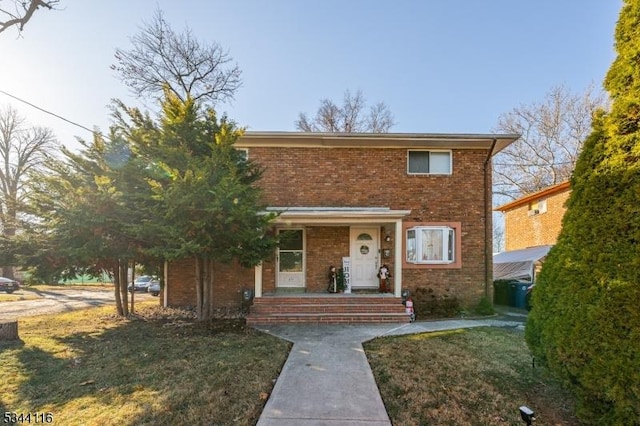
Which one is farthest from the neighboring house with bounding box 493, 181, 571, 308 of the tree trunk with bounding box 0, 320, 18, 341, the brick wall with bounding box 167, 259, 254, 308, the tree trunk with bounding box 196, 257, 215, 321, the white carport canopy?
the tree trunk with bounding box 0, 320, 18, 341

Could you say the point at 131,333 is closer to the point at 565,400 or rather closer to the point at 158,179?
the point at 158,179

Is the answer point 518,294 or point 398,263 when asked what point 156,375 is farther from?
point 518,294

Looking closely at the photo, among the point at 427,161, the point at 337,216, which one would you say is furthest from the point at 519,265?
the point at 337,216

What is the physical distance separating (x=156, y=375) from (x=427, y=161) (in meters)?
9.63

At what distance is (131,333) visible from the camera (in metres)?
7.58

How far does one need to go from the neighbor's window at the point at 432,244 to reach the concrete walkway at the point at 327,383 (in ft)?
10.6

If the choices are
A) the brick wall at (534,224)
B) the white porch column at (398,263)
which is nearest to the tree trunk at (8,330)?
the white porch column at (398,263)

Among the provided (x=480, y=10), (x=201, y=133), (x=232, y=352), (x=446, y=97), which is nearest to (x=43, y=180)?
(x=201, y=133)

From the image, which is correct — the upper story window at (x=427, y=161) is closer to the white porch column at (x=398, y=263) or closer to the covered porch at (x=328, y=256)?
the covered porch at (x=328, y=256)

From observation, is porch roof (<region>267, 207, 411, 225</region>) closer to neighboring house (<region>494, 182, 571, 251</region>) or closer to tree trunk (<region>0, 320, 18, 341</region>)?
tree trunk (<region>0, 320, 18, 341</region>)

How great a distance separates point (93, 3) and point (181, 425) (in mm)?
10691

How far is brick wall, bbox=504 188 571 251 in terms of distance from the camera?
15266 mm

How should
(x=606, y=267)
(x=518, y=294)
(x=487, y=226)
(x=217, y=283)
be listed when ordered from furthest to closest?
(x=518, y=294)
(x=487, y=226)
(x=217, y=283)
(x=606, y=267)

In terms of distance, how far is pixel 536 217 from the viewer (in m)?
17.0
